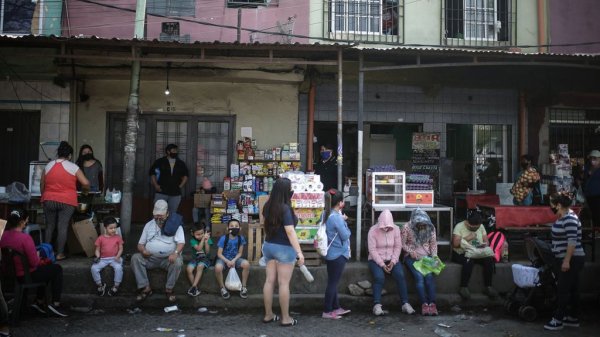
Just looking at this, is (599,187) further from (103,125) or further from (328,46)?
(103,125)

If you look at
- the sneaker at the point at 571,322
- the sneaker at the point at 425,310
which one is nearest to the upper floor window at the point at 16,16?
the sneaker at the point at 425,310

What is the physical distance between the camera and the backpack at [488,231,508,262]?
800cm

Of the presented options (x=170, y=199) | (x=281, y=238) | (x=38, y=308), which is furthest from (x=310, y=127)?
(x=38, y=308)

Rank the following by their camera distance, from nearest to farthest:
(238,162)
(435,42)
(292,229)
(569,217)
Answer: (292,229) → (569,217) → (238,162) → (435,42)

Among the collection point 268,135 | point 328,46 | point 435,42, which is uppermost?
point 435,42

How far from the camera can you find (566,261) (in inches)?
251

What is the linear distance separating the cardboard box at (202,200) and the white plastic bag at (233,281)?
3.33 m

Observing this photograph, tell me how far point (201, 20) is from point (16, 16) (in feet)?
13.3

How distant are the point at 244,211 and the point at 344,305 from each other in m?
3.59

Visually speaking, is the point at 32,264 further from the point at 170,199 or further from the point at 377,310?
the point at 377,310

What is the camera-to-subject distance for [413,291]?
301 inches

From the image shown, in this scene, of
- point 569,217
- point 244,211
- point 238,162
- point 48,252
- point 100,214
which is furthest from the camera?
point 238,162

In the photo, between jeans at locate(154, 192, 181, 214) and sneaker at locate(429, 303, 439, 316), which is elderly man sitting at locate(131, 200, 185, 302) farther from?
sneaker at locate(429, 303, 439, 316)

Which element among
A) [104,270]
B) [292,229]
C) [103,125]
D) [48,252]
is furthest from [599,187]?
[103,125]
